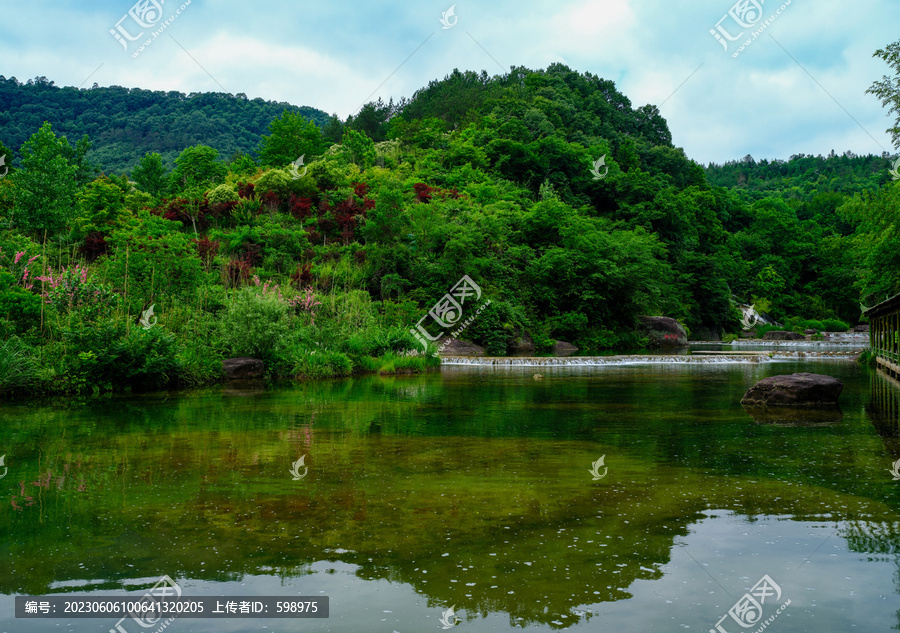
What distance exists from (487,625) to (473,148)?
46.5 m

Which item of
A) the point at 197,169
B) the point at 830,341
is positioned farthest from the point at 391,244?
the point at 830,341

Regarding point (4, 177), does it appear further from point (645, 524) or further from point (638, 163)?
point (638, 163)

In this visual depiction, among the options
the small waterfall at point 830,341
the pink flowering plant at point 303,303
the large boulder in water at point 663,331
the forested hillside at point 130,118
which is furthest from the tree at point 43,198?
the small waterfall at point 830,341

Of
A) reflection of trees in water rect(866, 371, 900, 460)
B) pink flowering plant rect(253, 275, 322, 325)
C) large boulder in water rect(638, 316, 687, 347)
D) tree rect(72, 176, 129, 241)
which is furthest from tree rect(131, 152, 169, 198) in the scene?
reflection of trees in water rect(866, 371, 900, 460)

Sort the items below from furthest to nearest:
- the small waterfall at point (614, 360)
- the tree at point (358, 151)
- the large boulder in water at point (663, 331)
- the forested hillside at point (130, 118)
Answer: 1. the forested hillside at point (130, 118)
2. the tree at point (358, 151)
3. the large boulder in water at point (663, 331)
4. the small waterfall at point (614, 360)

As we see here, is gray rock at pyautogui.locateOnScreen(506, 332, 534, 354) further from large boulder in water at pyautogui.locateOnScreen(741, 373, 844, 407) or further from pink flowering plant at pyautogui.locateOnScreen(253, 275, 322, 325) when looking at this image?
large boulder in water at pyautogui.locateOnScreen(741, 373, 844, 407)

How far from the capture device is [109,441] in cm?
952

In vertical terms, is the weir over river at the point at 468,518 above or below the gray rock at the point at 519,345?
below

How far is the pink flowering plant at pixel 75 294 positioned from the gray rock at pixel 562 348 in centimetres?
2274

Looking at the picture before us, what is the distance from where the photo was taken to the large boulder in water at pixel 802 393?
43.2 feet

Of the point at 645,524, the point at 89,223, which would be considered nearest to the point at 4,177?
the point at 89,223

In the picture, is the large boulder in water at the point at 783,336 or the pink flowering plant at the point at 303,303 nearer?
the pink flowering plant at the point at 303,303

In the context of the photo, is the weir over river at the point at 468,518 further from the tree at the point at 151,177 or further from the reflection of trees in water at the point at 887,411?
the tree at the point at 151,177

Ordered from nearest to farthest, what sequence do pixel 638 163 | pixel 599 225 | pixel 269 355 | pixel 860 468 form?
pixel 860 468 < pixel 269 355 < pixel 599 225 < pixel 638 163
